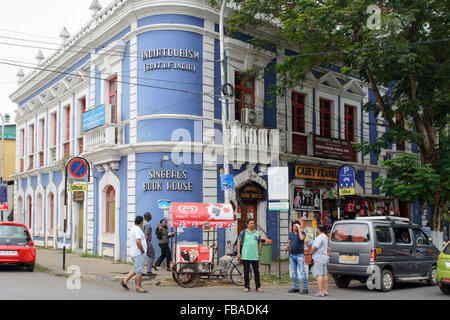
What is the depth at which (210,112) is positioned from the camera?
19.0 m

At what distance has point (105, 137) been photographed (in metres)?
19.7

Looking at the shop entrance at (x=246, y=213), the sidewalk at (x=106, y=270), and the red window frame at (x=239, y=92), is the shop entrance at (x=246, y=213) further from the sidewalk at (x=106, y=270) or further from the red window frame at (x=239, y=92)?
the red window frame at (x=239, y=92)

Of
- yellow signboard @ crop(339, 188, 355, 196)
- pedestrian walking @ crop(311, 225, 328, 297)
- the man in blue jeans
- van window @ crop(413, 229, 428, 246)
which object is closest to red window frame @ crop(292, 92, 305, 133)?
yellow signboard @ crop(339, 188, 355, 196)

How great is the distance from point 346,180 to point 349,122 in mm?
9637

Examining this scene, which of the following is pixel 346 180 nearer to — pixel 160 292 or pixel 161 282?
pixel 161 282

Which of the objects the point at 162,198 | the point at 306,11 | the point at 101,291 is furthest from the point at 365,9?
the point at 101,291

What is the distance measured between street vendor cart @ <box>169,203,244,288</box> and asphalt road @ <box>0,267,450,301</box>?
0.45 metres

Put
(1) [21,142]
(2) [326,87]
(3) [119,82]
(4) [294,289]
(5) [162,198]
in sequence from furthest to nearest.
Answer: (1) [21,142] < (2) [326,87] < (3) [119,82] < (5) [162,198] < (4) [294,289]

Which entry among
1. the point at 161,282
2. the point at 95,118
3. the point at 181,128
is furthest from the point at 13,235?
the point at 95,118

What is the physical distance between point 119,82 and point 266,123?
6.14 metres

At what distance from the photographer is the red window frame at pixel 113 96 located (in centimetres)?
2070

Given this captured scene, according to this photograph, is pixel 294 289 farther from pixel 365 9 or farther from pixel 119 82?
pixel 119 82

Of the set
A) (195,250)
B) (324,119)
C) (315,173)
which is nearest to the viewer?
(195,250)

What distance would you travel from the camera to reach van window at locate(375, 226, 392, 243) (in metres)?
13.1
